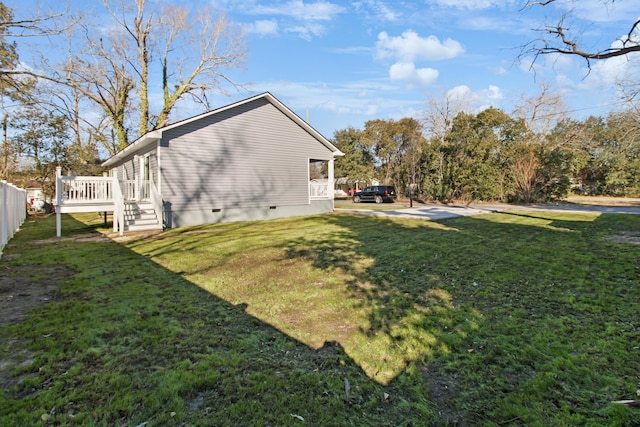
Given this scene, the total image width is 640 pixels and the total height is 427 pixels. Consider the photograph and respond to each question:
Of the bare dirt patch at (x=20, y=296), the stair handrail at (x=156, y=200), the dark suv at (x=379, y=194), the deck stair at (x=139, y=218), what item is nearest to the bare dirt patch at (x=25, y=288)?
the bare dirt patch at (x=20, y=296)

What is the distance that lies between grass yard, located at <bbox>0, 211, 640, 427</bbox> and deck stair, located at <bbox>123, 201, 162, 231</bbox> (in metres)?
5.27

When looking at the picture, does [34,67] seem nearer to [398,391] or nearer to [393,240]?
[393,240]

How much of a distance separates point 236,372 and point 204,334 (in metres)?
0.87

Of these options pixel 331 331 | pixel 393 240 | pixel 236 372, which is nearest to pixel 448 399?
pixel 331 331

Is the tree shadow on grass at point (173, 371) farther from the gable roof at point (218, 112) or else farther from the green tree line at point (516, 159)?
the green tree line at point (516, 159)

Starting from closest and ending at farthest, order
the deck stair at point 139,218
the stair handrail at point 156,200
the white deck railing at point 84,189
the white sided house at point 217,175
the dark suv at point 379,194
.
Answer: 1. the white deck railing at point 84,189
2. the deck stair at point 139,218
3. the white sided house at point 217,175
4. the stair handrail at point 156,200
5. the dark suv at point 379,194

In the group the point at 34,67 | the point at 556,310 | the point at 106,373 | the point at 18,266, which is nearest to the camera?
the point at 106,373

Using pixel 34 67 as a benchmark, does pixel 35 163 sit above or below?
below

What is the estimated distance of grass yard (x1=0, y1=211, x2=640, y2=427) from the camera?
220 centimetres

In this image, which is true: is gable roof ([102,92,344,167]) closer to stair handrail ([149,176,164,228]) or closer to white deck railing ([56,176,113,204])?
stair handrail ([149,176,164,228])

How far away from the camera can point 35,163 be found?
23.3m

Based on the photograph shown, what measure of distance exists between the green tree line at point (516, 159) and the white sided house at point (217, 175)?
484 inches

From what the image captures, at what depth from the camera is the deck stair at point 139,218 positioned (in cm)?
1155

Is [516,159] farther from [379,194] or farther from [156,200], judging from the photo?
[156,200]
